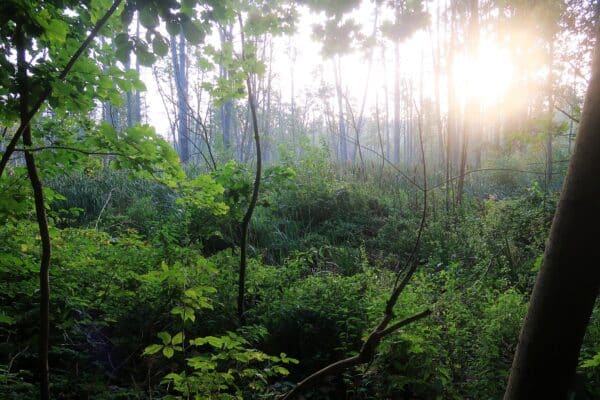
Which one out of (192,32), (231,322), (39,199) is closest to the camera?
(39,199)

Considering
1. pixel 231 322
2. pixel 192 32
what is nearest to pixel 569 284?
pixel 192 32

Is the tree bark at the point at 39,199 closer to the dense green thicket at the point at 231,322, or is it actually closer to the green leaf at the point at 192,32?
the dense green thicket at the point at 231,322

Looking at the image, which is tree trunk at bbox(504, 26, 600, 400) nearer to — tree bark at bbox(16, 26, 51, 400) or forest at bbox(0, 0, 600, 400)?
forest at bbox(0, 0, 600, 400)

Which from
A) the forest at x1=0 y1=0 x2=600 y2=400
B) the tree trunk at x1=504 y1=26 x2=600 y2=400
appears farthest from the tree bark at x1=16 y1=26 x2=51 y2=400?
the tree trunk at x1=504 y1=26 x2=600 y2=400

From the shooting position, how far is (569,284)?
72 cm

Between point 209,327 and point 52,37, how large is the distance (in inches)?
84.4

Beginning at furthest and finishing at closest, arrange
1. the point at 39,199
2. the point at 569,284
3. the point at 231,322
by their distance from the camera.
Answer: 1. the point at 231,322
2. the point at 39,199
3. the point at 569,284

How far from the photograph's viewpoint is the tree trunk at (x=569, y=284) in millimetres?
714

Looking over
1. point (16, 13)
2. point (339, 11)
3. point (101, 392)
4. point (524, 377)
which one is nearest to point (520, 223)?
point (339, 11)

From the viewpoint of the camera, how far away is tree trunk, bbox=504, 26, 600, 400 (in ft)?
2.34

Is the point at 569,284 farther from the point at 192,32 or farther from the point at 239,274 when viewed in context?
the point at 239,274

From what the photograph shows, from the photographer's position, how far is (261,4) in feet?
8.91

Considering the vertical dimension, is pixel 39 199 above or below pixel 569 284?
above

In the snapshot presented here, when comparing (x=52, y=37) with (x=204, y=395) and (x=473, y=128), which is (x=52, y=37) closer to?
(x=204, y=395)
